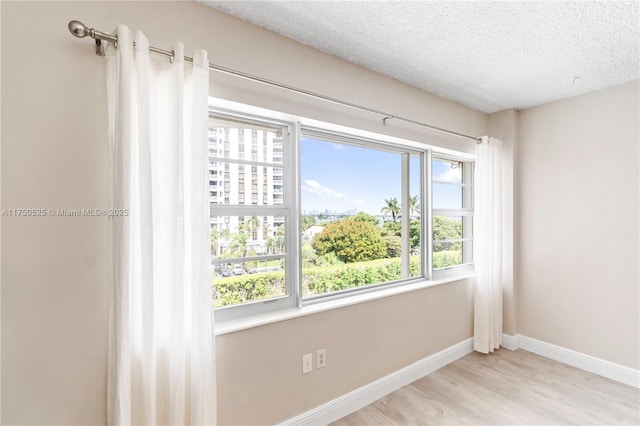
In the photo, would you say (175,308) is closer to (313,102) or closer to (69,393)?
(69,393)

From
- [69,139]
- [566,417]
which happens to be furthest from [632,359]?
[69,139]

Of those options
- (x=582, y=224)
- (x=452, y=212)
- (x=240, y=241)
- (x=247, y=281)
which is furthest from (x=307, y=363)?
(x=582, y=224)

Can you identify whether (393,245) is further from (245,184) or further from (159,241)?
(159,241)

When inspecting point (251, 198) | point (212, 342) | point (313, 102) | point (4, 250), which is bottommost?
point (212, 342)

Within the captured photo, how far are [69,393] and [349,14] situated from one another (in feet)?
7.29

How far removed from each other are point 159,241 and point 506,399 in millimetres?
2649

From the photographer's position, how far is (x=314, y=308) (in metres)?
2.11

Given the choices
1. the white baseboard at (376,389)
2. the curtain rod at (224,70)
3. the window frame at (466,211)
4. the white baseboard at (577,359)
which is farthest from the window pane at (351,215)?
the white baseboard at (577,359)

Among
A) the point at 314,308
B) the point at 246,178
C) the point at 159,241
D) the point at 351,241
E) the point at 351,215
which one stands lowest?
the point at 314,308

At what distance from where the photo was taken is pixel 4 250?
121cm

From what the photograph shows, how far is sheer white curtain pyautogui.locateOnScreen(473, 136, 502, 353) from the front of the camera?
3104 mm

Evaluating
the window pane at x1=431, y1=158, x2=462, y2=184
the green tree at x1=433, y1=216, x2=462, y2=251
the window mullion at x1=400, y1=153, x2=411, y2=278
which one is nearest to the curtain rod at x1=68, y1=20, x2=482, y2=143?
the window mullion at x1=400, y1=153, x2=411, y2=278

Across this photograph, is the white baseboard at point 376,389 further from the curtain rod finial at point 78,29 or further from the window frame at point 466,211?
the curtain rod finial at point 78,29

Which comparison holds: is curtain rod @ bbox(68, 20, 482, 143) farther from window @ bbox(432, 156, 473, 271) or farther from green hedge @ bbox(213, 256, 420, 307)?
green hedge @ bbox(213, 256, 420, 307)
